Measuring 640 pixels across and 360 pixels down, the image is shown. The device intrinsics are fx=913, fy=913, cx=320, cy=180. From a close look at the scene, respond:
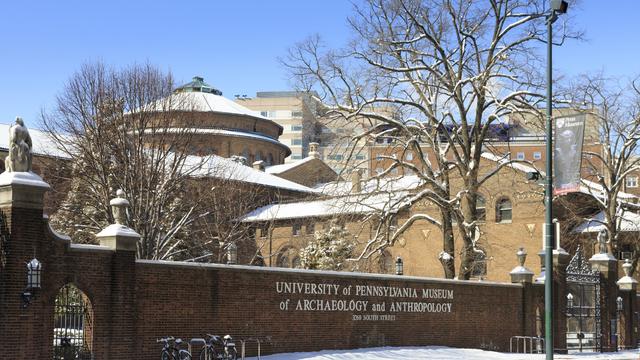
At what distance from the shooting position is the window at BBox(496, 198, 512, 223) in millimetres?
59031

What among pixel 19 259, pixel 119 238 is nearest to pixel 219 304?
pixel 119 238

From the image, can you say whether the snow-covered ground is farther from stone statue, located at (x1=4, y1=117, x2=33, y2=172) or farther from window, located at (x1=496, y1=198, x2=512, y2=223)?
window, located at (x1=496, y1=198, x2=512, y2=223)

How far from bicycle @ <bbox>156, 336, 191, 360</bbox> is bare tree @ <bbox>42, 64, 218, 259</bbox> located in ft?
50.1

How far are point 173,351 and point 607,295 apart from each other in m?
21.7

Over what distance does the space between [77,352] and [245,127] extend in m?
66.0

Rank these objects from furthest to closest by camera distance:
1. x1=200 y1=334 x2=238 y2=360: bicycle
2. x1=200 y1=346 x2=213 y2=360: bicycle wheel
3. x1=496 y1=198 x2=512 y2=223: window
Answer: x1=496 y1=198 x2=512 y2=223: window
x1=200 y1=346 x2=213 y2=360: bicycle wheel
x1=200 y1=334 x2=238 y2=360: bicycle

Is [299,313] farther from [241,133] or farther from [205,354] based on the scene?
[241,133]

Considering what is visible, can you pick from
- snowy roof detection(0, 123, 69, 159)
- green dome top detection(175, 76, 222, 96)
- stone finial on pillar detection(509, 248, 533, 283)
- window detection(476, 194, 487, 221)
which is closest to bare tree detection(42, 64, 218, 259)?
snowy roof detection(0, 123, 69, 159)

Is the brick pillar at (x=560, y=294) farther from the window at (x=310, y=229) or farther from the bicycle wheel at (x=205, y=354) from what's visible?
the window at (x=310, y=229)

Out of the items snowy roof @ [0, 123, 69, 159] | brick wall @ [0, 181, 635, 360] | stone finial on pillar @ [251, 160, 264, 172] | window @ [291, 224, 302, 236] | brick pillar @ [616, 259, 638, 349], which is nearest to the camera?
brick wall @ [0, 181, 635, 360]

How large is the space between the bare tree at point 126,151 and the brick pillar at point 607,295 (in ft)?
57.8

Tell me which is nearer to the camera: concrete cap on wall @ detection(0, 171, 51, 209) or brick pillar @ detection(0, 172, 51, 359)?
brick pillar @ detection(0, 172, 51, 359)

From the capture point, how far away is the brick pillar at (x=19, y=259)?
19.0 meters

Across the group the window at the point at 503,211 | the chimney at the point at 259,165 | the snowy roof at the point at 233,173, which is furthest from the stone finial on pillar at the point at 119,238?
the chimney at the point at 259,165
